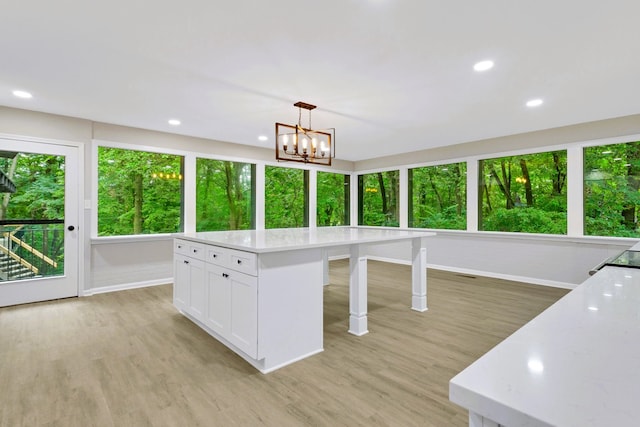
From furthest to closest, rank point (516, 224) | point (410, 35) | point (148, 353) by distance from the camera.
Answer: point (516, 224) < point (148, 353) < point (410, 35)

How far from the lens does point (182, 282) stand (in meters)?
3.27

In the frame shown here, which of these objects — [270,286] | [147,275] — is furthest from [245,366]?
[147,275]

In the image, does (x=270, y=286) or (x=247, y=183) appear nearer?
(x=270, y=286)

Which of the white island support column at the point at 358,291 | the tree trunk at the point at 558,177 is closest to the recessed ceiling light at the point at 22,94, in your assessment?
the white island support column at the point at 358,291

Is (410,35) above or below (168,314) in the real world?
above

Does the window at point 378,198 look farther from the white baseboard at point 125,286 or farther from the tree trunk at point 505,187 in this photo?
the white baseboard at point 125,286

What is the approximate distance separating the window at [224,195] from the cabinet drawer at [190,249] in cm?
210

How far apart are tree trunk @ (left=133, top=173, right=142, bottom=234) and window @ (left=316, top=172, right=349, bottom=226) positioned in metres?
3.55

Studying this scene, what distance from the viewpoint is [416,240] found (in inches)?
139

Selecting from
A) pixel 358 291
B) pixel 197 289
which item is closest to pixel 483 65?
pixel 358 291

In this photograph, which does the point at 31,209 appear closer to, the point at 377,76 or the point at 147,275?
the point at 147,275

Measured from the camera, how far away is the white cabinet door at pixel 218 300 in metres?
2.54

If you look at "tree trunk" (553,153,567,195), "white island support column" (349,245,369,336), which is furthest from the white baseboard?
Answer: "tree trunk" (553,153,567,195)

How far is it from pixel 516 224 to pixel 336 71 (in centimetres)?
415
